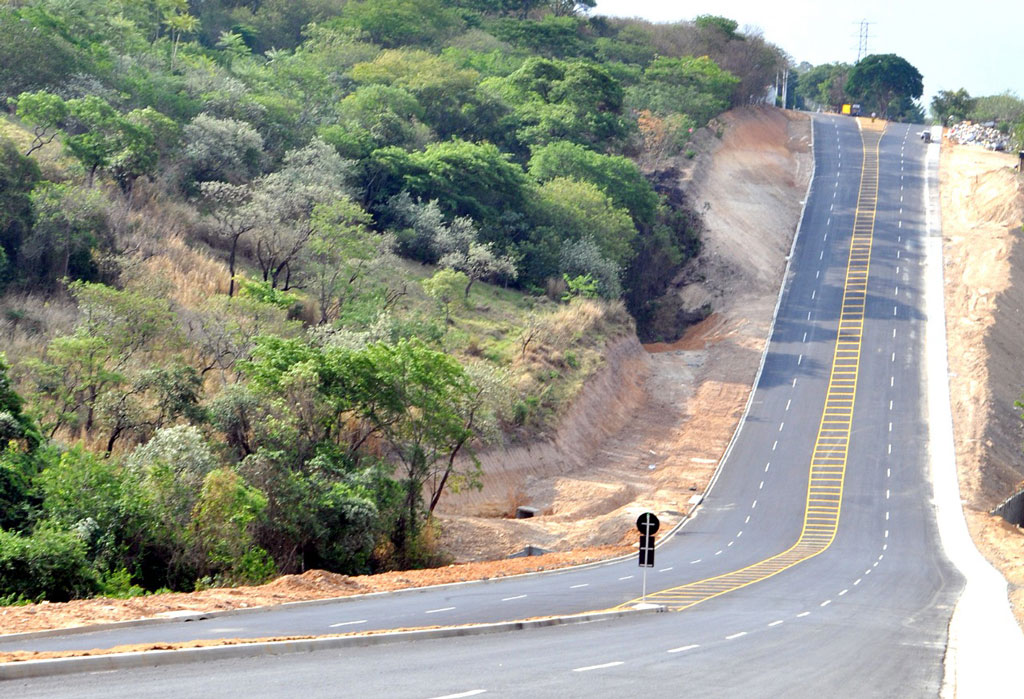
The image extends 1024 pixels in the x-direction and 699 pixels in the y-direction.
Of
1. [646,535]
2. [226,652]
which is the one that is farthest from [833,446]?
[226,652]

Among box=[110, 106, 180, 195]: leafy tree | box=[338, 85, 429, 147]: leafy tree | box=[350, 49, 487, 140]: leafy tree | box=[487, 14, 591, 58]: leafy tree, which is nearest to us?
box=[110, 106, 180, 195]: leafy tree

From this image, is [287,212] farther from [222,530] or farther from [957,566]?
[957,566]

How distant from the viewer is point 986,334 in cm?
6981

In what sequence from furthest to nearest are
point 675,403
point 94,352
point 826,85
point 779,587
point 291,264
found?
point 826,85 → point 675,403 → point 291,264 → point 94,352 → point 779,587

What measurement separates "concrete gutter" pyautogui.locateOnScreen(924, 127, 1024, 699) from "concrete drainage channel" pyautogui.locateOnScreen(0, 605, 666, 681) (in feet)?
28.0

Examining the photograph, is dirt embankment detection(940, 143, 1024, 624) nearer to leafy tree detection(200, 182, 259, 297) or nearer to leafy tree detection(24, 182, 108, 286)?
leafy tree detection(200, 182, 259, 297)

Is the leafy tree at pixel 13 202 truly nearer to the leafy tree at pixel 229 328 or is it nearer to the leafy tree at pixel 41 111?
the leafy tree at pixel 41 111

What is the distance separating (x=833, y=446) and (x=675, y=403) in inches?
424

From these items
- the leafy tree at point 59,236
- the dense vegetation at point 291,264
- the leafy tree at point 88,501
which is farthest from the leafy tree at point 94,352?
the leafy tree at point 59,236

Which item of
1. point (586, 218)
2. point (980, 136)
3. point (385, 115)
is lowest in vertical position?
point (586, 218)

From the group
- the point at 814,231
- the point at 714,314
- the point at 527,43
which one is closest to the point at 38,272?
the point at 714,314

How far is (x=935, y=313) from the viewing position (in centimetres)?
7588

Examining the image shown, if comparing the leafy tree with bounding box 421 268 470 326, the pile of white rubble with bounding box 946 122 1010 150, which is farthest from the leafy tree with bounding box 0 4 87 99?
the pile of white rubble with bounding box 946 122 1010 150

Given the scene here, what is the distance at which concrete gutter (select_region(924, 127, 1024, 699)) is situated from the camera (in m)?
21.2
